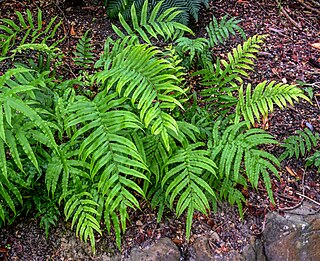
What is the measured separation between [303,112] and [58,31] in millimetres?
2622

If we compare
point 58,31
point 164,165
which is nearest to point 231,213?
point 164,165

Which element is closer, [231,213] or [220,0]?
[231,213]

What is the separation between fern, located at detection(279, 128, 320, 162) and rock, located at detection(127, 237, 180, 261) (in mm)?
1209

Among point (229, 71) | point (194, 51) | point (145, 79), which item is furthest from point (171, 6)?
point (145, 79)

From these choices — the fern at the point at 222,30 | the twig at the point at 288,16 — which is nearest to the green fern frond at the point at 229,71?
the fern at the point at 222,30

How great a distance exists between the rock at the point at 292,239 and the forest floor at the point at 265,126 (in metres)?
0.09

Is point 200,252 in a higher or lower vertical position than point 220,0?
lower

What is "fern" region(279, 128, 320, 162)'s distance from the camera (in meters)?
3.36

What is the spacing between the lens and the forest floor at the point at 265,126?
2.81 meters

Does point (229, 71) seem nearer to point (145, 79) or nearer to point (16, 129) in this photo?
point (145, 79)

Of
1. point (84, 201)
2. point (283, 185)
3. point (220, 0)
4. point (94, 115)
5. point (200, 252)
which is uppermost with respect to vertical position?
point (220, 0)

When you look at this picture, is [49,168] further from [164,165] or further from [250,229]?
[250,229]

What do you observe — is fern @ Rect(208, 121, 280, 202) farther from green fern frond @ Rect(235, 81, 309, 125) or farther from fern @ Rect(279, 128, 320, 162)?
fern @ Rect(279, 128, 320, 162)

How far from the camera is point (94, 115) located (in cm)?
249
